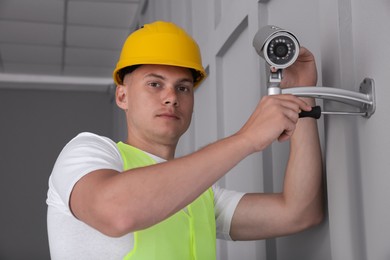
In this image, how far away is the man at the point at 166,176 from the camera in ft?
3.24

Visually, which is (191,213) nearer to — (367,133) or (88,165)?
(88,165)

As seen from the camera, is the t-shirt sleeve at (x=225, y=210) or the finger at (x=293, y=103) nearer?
the finger at (x=293, y=103)

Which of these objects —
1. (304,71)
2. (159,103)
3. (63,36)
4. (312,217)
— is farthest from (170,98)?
(63,36)

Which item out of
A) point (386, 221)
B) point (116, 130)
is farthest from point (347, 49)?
point (116, 130)

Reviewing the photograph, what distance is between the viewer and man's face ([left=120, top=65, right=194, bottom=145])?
1.37 metres

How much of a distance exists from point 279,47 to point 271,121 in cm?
20

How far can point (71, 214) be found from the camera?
119 centimetres

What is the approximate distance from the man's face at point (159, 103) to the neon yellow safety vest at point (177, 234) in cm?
7

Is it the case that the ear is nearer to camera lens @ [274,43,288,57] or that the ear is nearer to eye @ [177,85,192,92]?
eye @ [177,85,192,92]

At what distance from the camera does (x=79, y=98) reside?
20.9 ft

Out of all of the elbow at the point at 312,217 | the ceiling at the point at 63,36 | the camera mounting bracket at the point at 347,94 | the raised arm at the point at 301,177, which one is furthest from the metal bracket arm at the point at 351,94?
the ceiling at the point at 63,36

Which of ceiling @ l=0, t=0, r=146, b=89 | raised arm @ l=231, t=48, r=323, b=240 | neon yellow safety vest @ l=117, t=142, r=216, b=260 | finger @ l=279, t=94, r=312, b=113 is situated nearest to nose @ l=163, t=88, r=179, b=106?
neon yellow safety vest @ l=117, t=142, r=216, b=260

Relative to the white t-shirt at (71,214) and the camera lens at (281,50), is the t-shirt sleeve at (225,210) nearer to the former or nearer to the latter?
the white t-shirt at (71,214)

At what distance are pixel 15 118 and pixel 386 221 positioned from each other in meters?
5.63
